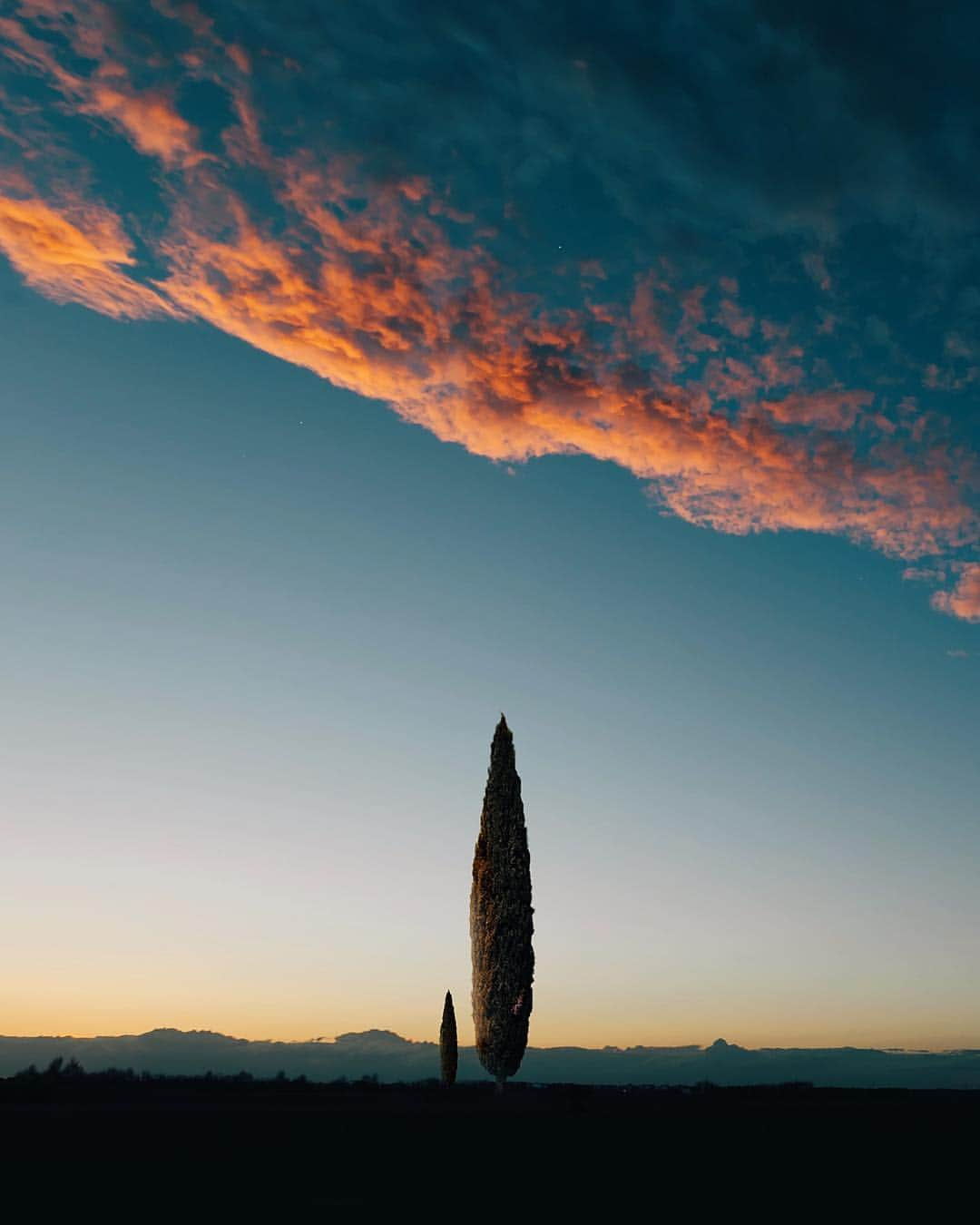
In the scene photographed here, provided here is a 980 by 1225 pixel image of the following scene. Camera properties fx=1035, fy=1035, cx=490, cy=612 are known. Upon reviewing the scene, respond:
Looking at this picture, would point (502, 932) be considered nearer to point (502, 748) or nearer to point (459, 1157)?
point (502, 748)

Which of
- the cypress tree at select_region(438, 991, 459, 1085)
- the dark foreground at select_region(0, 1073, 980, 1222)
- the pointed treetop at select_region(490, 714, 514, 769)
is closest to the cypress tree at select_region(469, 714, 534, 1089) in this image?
the pointed treetop at select_region(490, 714, 514, 769)

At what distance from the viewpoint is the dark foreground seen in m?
13.1

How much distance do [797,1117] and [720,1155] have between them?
29.3ft

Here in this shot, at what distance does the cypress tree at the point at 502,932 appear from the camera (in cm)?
3375

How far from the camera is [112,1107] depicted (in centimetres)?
2438

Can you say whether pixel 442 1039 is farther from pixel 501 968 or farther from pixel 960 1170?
pixel 960 1170

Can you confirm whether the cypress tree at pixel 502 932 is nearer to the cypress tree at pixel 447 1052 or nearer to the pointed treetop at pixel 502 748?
the pointed treetop at pixel 502 748

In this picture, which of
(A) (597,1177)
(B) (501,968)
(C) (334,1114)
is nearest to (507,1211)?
(A) (597,1177)

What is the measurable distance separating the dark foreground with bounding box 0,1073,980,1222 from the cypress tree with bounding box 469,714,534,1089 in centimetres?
395

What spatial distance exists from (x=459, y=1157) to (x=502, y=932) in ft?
54.1

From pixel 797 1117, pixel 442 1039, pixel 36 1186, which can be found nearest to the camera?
pixel 36 1186

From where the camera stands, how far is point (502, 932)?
34.2m

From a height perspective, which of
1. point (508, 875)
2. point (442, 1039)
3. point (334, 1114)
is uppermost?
point (508, 875)

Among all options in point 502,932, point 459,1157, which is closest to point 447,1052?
point 502,932
